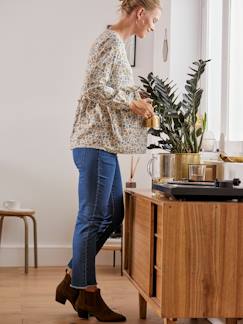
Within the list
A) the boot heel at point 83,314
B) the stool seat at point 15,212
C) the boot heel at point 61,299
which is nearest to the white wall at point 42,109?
the stool seat at point 15,212

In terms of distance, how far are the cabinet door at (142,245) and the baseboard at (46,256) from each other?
5.30ft

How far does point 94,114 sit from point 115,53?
0.85ft

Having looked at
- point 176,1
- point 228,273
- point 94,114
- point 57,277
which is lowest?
point 57,277

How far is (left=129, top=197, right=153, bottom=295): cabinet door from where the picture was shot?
2006 millimetres

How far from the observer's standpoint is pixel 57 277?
3.52 m

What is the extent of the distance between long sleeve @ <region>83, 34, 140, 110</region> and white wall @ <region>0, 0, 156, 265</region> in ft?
5.68

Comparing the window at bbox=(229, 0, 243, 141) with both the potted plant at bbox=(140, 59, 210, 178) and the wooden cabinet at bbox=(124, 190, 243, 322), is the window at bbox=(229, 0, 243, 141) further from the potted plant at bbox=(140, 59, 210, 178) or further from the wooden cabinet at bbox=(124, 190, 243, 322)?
the wooden cabinet at bbox=(124, 190, 243, 322)

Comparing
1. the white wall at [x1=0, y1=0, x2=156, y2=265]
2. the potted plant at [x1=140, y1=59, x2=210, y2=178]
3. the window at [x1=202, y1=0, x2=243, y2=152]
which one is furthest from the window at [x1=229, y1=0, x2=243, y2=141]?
the white wall at [x1=0, y1=0, x2=156, y2=265]

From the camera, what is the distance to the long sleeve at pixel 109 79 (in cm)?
229

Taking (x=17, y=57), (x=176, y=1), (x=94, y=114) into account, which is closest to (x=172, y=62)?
(x=176, y=1)

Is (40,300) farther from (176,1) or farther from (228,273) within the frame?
(176,1)

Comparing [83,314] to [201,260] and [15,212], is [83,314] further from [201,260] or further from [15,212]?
[15,212]

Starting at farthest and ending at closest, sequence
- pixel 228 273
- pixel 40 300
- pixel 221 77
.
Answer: pixel 221 77, pixel 40 300, pixel 228 273

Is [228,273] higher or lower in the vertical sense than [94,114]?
lower
